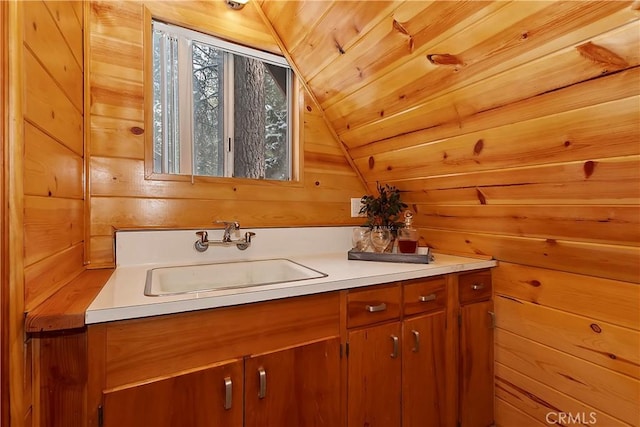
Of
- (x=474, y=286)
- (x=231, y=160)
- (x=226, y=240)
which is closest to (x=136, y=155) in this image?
(x=231, y=160)

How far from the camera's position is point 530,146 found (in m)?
1.17

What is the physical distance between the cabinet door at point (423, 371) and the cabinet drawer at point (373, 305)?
106 mm

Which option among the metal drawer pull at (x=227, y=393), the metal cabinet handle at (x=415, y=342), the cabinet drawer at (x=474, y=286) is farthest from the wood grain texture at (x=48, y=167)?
the cabinet drawer at (x=474, y=286)

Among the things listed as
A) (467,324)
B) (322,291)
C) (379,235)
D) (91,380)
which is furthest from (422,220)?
(91,380)

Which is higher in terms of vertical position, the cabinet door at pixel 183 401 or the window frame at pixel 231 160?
the window frame at pixel 231 160

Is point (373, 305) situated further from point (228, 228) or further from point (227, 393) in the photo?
point (228, 228)

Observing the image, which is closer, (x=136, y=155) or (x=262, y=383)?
(x=262, y=383)

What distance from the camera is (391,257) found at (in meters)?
1.52

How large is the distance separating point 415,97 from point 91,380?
4.84 ft

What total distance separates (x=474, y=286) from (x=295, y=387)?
3.21 feet

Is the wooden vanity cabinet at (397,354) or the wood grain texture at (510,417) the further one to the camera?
the wood grain texture at (510,417)

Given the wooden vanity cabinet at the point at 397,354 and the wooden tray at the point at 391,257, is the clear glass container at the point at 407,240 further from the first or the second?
the wooden vanity cabinet at the point at 397,354

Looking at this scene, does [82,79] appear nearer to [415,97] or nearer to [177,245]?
[177,245]

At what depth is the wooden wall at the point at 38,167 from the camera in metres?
0.67
